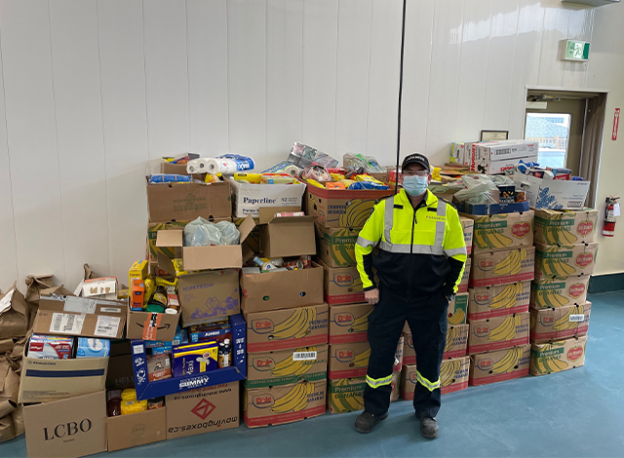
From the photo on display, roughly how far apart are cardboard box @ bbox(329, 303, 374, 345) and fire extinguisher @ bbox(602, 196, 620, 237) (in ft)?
11.5

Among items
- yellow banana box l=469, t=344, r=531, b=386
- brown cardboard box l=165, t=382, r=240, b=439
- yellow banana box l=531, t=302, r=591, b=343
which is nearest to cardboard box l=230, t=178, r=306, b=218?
brown cardboard box l=165, t=382, r=240, b=439

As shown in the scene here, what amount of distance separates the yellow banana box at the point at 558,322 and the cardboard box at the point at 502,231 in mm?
588

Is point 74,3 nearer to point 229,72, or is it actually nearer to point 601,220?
point 229,72

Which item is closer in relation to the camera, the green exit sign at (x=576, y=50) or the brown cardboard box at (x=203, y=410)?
the brown cardboard box at (x=203, y=410)

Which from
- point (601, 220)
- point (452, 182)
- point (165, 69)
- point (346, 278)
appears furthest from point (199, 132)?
point (601, 220)

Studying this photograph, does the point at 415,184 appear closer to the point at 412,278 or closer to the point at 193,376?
the point at 412,278

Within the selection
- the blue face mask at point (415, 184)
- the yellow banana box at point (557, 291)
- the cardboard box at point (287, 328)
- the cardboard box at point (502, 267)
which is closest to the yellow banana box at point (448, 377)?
the cardboard box at point (502, 267)

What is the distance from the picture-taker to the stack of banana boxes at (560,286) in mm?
3230

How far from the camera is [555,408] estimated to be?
2875 mm

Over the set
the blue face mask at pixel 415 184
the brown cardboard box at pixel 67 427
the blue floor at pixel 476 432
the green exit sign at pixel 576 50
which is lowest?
the blue floor at pixel 476 432

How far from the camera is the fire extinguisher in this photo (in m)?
4.71

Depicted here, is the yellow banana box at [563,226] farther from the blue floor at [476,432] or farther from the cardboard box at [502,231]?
the blue floor at [476,432]

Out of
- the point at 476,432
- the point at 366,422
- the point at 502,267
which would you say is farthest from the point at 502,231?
the point at 366,422

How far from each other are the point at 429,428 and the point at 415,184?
1415mm
